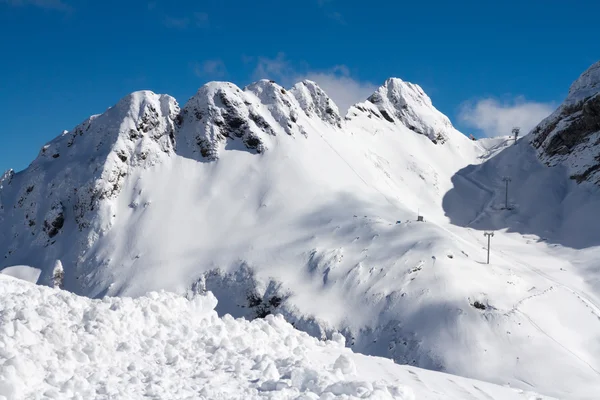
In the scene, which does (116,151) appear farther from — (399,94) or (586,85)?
(586,85)

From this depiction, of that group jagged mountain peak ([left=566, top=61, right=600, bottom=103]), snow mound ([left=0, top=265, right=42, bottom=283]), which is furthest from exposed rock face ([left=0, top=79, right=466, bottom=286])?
jagged mountain peak ([left=566, top=61, right=600, bottom=103])

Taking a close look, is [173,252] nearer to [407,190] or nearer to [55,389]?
[407,190]

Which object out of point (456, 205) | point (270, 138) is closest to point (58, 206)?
point (270, 138)

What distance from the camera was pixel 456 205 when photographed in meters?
75.5

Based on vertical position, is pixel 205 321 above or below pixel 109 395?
above

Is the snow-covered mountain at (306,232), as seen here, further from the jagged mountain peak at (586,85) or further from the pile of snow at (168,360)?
the pile of snow at (168,360)

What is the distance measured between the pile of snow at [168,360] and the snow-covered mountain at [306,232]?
23.0 metres

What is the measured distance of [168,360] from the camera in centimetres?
1278

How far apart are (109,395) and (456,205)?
69.8 metres

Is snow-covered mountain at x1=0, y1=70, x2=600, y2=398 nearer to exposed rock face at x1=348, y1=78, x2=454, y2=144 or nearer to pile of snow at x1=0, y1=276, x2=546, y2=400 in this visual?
exposed rock face at x1=348, y1=78, x2=454, y2=144

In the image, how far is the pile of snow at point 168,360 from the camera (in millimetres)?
10789

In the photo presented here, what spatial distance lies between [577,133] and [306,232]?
44124 millimetres

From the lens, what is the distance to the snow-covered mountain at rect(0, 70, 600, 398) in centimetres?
3816

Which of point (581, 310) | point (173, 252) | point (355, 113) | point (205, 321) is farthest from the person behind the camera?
point (355, 113)
